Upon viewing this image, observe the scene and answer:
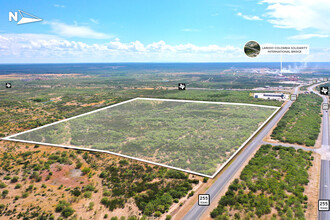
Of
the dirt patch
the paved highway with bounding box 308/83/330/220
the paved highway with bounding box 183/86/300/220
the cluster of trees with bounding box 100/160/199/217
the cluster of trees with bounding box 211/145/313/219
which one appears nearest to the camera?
the paved highway with bounding box 308/83/330/220

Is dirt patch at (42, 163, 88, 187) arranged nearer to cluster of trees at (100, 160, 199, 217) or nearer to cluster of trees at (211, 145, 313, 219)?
cluster of trees at (100, 160, 199, 217)

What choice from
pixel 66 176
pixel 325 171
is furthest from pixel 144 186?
pixel 325 171

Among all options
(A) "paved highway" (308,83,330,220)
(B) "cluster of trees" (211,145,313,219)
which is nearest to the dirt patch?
(B) "cluster of trees" (211,145,313,219)

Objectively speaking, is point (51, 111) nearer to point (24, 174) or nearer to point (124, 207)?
point (24, 174)

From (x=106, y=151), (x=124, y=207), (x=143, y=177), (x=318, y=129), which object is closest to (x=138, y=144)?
(x=106, y=151)

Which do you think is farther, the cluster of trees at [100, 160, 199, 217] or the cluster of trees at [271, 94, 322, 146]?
the cluster of trees at [271, 94, 322, 146]

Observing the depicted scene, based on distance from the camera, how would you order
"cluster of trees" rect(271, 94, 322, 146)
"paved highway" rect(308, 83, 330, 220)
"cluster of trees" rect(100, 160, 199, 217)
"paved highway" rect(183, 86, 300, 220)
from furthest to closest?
"cluster of trees" rect(271, 94, 322, 146) → "cluster of trees" rect(100, 160, 199, 217) → "paved highway" rect(183, 86, 300, 220) → "paved highway" rect(308, 83, 330, 220)

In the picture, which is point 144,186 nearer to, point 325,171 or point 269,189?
point 269,189
